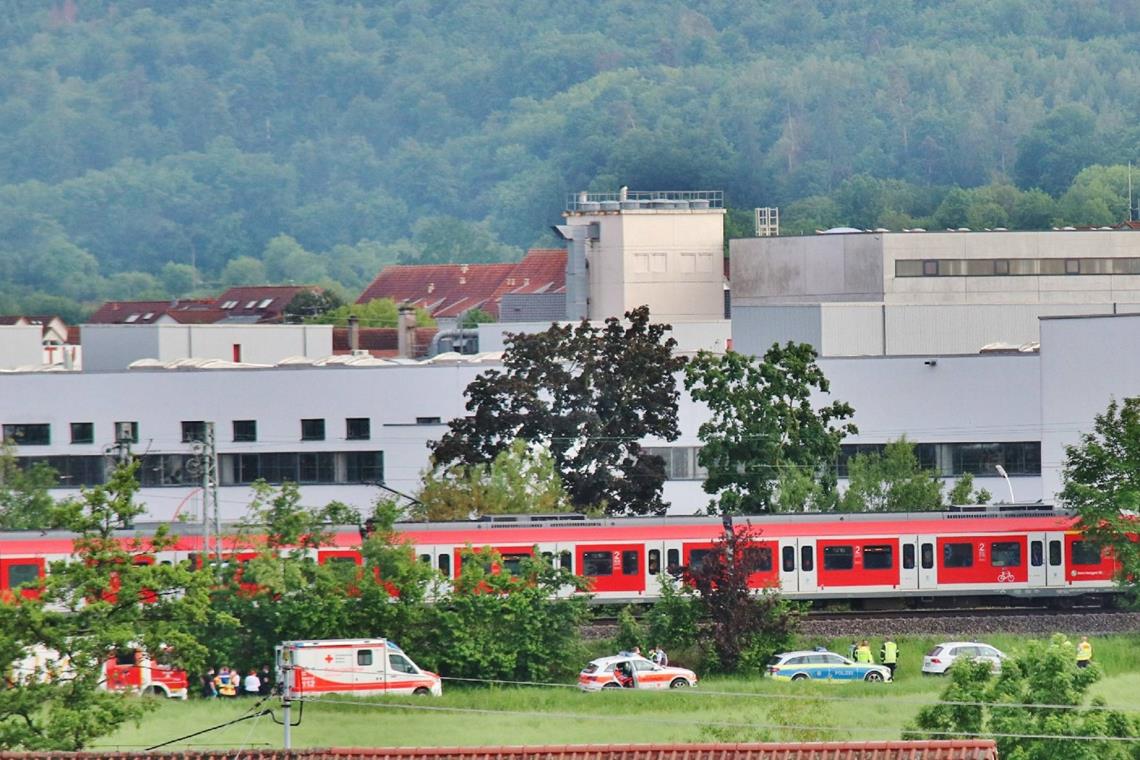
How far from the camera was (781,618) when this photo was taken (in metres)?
45.4

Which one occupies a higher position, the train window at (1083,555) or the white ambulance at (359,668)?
Answer: the train window at (1083,555)

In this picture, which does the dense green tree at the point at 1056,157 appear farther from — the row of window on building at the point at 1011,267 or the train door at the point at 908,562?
the train door at the point at 908,562

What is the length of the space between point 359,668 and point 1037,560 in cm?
1803

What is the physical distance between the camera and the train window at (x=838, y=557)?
50500mm

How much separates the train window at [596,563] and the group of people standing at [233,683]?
30.7 ft

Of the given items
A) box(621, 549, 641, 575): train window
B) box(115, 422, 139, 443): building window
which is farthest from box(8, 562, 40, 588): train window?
box(115, 422, 139, 443): building window

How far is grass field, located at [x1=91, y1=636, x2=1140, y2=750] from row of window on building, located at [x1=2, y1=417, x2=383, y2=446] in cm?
3145

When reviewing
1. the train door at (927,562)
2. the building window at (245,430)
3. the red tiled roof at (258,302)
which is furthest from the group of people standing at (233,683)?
the red tiled roof at (258,302)

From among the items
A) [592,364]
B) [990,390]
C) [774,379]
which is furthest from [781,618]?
[990,390]

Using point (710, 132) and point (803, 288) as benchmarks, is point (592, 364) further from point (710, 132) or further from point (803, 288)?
point (710, 132)

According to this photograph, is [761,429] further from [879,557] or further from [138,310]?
[138,310]

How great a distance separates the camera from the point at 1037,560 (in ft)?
167

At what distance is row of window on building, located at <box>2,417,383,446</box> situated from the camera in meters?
73.9

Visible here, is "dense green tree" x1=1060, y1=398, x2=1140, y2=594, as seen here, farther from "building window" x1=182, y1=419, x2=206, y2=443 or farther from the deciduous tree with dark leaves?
"building window" x1=182, y1=419, x2=206, y2=443
